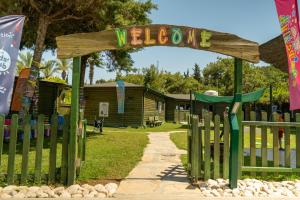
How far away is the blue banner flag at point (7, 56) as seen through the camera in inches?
244

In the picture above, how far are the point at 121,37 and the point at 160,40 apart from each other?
0.72m

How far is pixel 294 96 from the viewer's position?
23.6 ft

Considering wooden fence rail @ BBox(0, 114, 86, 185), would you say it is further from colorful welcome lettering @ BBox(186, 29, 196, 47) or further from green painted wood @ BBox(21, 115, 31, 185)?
colorful welcome lettering @ BBox(186, 29, 196, 47)

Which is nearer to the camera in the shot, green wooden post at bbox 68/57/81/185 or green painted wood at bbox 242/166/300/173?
green wooden post at bbox 68/57/81/185

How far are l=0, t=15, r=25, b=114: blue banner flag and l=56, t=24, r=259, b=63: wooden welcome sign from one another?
2.85ft

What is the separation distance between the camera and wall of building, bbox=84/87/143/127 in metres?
26.7

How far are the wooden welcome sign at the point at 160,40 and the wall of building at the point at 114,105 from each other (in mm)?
20036

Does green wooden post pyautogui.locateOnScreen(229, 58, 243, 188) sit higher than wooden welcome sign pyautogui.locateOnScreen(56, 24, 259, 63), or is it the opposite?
wooden welcome sign pyautogui.locateOnScreen(56, 24, 259, 63)

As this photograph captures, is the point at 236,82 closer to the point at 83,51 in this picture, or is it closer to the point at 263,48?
the point at 83,51

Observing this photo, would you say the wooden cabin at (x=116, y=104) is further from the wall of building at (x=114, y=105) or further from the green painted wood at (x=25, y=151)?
the green painted wood at (x=25, y=151)

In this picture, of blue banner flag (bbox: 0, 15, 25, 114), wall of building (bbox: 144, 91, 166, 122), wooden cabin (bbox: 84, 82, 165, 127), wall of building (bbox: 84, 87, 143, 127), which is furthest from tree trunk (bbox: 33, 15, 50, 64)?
wall of building (bbox: 144, 91, 166, 122)

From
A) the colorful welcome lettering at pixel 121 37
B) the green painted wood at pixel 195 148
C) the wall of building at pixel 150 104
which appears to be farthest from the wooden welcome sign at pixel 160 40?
the wall of building at pixel 150 104

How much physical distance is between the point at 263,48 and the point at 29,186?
8030mm

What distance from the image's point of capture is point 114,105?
27141 millimetres
